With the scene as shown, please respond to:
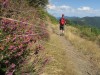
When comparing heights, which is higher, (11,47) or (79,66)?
(11,47)

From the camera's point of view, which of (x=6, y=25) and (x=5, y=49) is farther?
(x=6, y=25)

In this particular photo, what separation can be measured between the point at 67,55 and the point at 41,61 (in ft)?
19.2

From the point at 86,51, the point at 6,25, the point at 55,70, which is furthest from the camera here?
the point at 86,51

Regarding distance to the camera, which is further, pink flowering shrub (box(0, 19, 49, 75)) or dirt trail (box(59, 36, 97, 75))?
dirt trail (box(59, 36, 97, 75))

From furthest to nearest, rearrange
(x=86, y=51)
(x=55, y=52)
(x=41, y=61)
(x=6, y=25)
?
1. (x=86, y=51)
2. (x=55, y=52)
3. (x=41, y=61)
4. (x=6, y=25)

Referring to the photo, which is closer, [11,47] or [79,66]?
[11,47]

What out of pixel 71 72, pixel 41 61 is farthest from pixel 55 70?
pixel 41 61

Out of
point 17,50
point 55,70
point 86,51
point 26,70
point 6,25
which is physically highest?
point 6,25

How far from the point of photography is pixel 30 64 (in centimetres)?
591

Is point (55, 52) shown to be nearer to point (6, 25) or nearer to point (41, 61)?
point (41, 61)

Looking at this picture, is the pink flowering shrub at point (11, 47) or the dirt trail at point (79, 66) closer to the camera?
the pink flowering shrub at point (11, 47)

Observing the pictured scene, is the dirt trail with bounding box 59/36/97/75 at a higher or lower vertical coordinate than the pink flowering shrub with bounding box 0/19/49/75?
lower

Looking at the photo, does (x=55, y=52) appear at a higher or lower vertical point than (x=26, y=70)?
lower

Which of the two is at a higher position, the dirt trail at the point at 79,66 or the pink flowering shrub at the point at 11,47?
the pink flowering shrub at the point at 11,47
